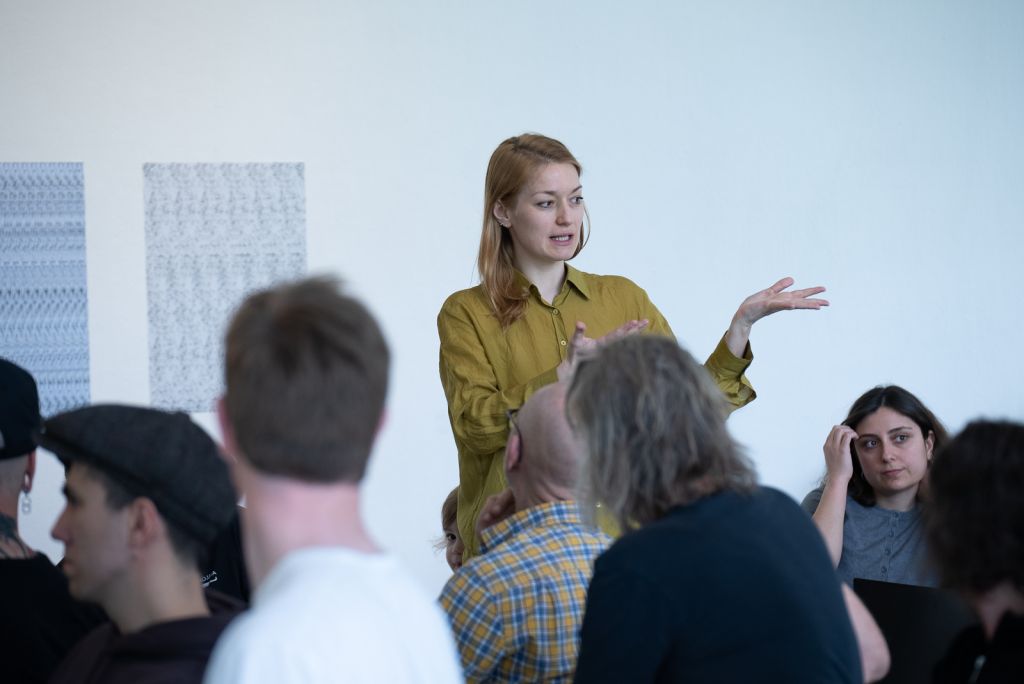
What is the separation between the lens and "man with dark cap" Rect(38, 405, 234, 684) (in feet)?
4.93

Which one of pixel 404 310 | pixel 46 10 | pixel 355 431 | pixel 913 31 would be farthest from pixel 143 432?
pixel 913 31

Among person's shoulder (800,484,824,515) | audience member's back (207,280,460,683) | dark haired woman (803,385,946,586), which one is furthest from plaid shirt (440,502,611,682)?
person's shoulder (800,484,824,515)

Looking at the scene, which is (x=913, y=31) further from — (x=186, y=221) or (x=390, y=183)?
(x=186, y=221)

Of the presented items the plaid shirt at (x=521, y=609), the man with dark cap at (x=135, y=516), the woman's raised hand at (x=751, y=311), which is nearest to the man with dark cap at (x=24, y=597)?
the man with dark cap at (x=135, y=516)

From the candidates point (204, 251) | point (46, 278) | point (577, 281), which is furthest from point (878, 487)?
point (46, 278)

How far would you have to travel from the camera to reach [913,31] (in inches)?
212

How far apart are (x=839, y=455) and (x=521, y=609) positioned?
Result: 1775mm

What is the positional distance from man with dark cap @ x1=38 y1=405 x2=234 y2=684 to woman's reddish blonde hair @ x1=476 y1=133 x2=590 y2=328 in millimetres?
1535

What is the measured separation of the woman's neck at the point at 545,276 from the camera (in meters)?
3.07

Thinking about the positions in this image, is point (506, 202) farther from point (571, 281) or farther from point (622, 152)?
point (622, 152)

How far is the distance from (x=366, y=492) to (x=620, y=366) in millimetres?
3430

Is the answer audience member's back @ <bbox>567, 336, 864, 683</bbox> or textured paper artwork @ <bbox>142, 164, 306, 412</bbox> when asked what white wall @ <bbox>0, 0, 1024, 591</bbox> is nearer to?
textured paper artwork @ <bbox>142, 164, 306, 412</bbox>

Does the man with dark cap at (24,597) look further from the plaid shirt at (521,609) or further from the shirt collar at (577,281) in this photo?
the shirt collar at (577,281)

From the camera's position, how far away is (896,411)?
3.53 meters
